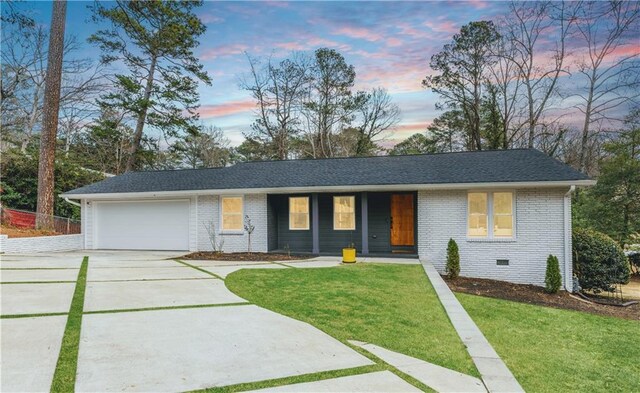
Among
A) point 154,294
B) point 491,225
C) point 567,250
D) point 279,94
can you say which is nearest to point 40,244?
point 154,294

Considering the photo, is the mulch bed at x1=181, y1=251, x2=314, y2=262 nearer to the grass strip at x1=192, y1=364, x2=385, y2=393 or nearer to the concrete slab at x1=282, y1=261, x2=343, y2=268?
the concrete slab at x1=282, y1=261, x2=343, y2=268

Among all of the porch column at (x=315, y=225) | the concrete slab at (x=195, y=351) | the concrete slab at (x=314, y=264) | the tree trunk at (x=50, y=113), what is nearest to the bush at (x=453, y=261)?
the concrete slab at (x=314, y=264)

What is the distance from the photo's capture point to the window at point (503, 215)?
36.1 ft

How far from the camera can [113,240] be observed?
49.7ft

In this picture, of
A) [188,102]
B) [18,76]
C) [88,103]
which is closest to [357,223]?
[188,102]

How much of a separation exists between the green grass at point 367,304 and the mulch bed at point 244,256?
250 centimetres

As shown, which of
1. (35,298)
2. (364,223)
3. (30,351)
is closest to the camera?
(30,351)

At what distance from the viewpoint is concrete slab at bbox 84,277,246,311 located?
584cm

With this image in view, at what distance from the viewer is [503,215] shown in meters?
11.0

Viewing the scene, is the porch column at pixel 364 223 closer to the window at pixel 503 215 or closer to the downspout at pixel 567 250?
the window at pixel 503 215

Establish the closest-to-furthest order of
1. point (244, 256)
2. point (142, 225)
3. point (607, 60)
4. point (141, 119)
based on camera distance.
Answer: point (244, 256) → point (142, 225) → point (607, 60) → point (141, 119)

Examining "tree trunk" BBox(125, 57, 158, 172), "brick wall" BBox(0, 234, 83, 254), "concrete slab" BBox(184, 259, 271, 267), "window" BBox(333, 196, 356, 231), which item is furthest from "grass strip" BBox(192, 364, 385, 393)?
"tree trunk" BBox(125, 57, 158, 172)

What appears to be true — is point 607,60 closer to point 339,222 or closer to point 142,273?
point 339,222

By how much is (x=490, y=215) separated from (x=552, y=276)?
2239 millimetres
